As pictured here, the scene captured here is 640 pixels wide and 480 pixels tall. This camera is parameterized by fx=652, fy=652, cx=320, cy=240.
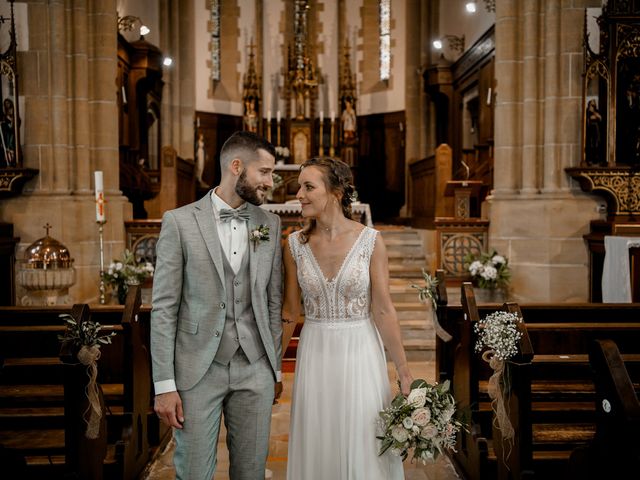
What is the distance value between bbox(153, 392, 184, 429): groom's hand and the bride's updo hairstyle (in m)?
0.80

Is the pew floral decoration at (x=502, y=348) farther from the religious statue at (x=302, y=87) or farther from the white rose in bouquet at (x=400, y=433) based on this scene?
the religious statue at (x=302, y=87)

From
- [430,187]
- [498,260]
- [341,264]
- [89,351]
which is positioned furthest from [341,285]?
[430,187]

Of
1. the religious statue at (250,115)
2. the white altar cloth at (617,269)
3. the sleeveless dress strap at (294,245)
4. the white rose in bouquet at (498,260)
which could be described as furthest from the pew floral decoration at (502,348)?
the religious statue at (250,115)

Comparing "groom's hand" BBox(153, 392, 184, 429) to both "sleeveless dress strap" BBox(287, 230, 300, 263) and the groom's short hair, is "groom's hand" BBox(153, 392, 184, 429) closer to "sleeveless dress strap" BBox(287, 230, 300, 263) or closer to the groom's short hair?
"sleeveless dress strap" BBox(287, 230, 300, 263)

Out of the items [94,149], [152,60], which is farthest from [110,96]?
[152,60]

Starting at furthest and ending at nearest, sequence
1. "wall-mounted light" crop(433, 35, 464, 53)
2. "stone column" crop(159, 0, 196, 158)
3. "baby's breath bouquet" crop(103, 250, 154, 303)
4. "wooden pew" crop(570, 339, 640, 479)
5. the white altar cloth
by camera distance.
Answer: "stone column" crop(159, 0, 196, 158)
"wall-mounted light" crop(433, 35, 464, 53)
"baby's breath bouquet" crop(103, 250, 154, 303)
the white altar cloth
"wooden pew" crop(570, 339, 640, 479)

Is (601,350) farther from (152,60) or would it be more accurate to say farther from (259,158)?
(152,60)

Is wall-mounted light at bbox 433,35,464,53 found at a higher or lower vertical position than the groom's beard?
higher

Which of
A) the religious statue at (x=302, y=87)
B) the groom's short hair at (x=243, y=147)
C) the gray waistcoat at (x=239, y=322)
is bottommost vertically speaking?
the gray waistcoat at (x=239, y=322)

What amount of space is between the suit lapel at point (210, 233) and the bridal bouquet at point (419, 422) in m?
0.83

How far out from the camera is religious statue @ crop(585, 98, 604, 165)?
7074 millimetres

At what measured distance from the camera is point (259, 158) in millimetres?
2316

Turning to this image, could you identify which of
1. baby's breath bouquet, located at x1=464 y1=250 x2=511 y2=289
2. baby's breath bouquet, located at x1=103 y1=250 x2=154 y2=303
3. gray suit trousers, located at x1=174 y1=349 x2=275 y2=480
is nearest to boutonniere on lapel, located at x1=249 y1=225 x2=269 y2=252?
gray suit trousers, located at x1=174 y1=349 x2=275 y2=480

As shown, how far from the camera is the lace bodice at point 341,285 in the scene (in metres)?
2.59
